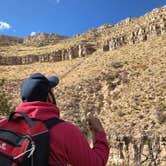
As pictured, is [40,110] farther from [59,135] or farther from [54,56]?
[54,56]

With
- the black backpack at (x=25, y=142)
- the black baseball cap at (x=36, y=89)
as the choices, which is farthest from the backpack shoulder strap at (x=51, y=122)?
the black baseball cap at (x=36, y=89)

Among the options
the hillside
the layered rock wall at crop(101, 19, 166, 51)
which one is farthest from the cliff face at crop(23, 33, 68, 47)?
the layered rock wall at crop(101, 19, 166, 51)

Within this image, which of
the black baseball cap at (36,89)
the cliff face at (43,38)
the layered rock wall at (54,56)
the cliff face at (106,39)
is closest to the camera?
the black baseball cap at (36,89)

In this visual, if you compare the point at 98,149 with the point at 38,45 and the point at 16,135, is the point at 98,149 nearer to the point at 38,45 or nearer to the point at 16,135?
the point at 16,135

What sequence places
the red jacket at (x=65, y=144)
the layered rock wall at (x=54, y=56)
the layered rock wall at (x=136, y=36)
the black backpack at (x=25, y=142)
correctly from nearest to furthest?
1. the black backpack at (x=25, y=142)
2. the red jacket at (x=65, y=144)
3. the layered rock wall at (x=136, y=36)
4. the layered rock wall at (x=54, y=56)

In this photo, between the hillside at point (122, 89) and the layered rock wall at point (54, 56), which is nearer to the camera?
the hillside at point (122, 89)

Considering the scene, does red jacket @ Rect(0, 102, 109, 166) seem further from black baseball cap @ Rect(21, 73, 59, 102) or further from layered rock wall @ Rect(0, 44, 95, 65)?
layered rock wall @ Rect(0, 44, 95, 65)

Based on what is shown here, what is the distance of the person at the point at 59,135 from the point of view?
3.20m

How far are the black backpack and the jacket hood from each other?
0.21 ft

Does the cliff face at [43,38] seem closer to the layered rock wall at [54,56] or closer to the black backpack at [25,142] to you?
the layered rock wall at [54,56]

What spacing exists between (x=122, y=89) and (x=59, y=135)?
5345 cm

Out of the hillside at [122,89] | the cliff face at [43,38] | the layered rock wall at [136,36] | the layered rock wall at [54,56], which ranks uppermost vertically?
the cliff face at [43,38]

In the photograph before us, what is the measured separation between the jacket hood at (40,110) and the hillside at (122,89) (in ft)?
97.2

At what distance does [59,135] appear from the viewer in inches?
126
